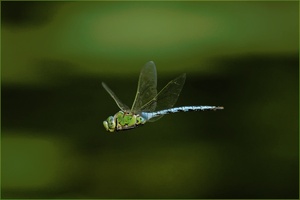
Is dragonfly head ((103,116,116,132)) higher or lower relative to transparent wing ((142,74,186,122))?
lower

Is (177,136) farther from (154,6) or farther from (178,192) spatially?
(154,6)

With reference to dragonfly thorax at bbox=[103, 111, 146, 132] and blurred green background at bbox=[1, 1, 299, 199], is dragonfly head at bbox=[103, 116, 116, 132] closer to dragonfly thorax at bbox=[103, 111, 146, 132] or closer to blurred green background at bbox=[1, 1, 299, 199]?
dragonfly thorax at bbox=[103, 111, 146, 132]

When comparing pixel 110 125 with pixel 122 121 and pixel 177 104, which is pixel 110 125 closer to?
pixel 122 121

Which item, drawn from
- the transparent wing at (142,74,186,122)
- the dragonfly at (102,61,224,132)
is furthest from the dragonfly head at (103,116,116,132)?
the transparent wing at (142,74,186,122)

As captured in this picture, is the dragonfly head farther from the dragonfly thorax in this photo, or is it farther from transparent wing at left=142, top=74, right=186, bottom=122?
transparent wing at left=142, top=74, right=186, bottom=122

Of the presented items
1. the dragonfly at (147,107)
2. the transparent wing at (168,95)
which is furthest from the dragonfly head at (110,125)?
the transparent wing at (168,95)

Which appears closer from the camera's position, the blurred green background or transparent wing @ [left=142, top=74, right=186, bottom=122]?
transparent wing @ [left=142, top=74, right=186, bottom=122]

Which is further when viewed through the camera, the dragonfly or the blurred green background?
the blurred green background

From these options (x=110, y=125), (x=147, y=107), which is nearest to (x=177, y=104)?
(x=147, y=107)
